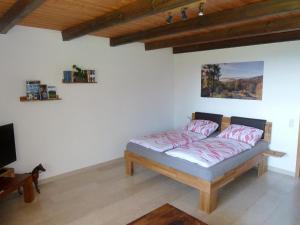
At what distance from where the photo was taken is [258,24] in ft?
9.91

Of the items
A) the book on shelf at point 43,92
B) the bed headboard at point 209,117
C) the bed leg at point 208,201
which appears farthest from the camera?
the bed headboard at point 209,117

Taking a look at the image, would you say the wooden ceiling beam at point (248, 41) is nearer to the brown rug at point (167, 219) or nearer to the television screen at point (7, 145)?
the brown rug at point (167, 219)

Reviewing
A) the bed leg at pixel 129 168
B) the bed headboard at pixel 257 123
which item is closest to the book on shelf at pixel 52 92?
the bed leg at pixel 129 168

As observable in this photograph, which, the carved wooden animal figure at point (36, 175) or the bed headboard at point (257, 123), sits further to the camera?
the bed headboard at point (257, 123)

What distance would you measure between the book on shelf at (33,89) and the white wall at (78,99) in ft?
0.24

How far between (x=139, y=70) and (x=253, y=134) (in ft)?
7.70

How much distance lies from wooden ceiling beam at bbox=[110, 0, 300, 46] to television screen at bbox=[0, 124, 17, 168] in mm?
2144

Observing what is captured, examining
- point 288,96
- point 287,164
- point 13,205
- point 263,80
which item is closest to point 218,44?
point 263,80

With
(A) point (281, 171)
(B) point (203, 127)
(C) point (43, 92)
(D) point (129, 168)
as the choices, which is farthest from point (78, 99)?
(A) point (281, 171)

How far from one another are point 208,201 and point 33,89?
8.91ft

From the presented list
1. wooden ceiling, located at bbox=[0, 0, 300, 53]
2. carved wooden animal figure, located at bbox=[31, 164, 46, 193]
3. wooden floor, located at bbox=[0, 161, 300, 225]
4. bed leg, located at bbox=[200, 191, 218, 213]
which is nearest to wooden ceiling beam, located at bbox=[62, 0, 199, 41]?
wooden ceiling, located at bbox=[0, 0, 300, 53]

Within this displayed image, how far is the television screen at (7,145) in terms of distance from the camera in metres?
2.85

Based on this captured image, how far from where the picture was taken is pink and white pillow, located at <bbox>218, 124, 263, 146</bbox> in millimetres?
3645

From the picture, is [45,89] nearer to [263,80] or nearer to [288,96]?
[263,80]
